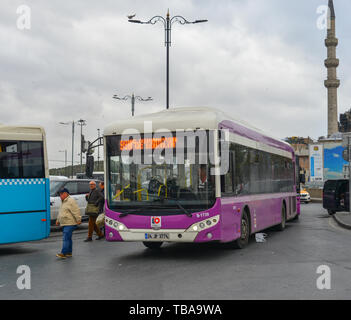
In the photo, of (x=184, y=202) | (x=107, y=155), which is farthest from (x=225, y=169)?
(x=107, y=155)

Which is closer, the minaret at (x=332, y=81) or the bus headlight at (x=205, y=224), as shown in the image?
the bus headlight at (x=205, y=224)

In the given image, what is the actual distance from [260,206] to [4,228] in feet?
20.2

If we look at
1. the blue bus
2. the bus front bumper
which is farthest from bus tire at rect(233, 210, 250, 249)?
the blue bus

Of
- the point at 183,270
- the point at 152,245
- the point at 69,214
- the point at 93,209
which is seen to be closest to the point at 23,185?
the point at 69,214

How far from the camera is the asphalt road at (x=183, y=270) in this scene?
714 cm

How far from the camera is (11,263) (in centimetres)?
1078

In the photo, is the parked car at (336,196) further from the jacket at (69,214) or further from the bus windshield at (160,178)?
the jacket at (69,214)

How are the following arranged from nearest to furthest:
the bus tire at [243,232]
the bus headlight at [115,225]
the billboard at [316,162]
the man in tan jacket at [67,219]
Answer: the bus headlight at [115,225], the man in tan jacket at [67,219], the bus tire at [243,232], the billboard at [316,162]

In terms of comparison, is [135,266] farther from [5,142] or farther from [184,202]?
[5,142]

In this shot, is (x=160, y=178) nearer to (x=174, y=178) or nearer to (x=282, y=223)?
(x=174, y=178)

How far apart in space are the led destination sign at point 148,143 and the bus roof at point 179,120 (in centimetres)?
21

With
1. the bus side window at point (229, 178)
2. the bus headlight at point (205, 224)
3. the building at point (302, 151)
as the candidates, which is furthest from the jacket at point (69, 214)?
the building at point (302, 151)

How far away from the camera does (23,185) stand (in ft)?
40.5

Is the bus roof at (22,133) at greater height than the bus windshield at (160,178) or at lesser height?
greater
